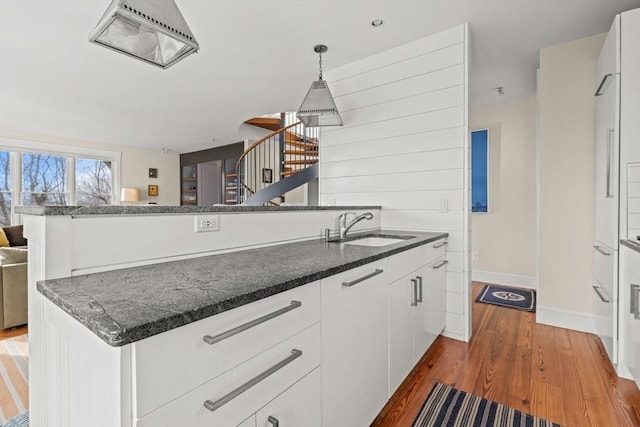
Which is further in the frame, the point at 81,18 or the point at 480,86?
the point at 480,86

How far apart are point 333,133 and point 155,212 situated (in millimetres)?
2310

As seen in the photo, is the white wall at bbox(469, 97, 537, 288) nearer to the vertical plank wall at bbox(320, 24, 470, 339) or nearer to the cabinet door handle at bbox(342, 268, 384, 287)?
the vertical plank wall at bbox(320, 24, 470, 339)

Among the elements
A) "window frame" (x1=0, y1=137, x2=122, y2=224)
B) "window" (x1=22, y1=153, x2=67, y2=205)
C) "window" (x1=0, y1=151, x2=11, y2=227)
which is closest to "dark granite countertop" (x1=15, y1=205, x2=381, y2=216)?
"window frame" (x1=0, y1=137, x2=122, y2=224)

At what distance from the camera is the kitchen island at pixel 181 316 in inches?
25.2

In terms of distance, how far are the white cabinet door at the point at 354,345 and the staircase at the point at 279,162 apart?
3.56 m

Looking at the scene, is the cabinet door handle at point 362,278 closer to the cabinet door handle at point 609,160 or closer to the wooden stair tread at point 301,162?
the cabinet door handle at point 609,160

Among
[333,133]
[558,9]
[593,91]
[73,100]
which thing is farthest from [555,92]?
[73,100]

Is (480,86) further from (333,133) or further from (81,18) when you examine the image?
(81,18)

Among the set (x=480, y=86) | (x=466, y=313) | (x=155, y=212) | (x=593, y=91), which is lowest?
(x=466, y=313)

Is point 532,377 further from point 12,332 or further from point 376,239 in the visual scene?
point 12,332

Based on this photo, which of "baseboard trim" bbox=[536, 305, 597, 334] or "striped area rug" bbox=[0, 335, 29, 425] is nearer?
"striped area rug" bbox=[0, 335, 29, 425]

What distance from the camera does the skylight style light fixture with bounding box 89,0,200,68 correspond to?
1087 millimetres

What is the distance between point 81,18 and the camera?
8.07 feet

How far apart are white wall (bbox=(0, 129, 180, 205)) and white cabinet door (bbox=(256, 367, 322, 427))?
7.52 m
